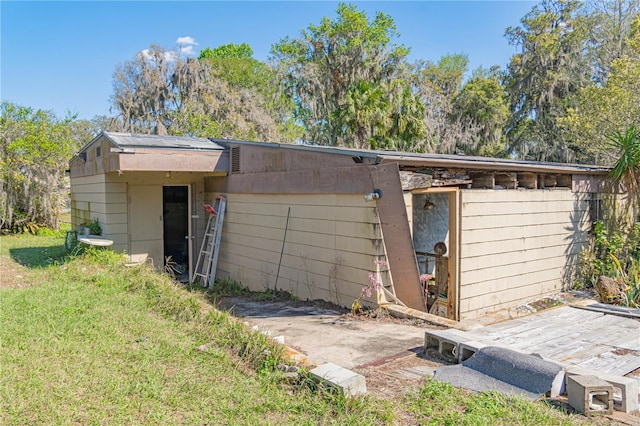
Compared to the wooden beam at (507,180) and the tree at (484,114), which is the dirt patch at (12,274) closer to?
the wooden beam at (507,180)

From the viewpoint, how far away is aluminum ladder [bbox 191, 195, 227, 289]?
9.45m

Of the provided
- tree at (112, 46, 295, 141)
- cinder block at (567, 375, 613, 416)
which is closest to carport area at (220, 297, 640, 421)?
cinder block at (567, 375, 613, 416)

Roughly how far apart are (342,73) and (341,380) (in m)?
20.2

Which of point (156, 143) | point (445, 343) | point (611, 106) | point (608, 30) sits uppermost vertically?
point (608, 30)

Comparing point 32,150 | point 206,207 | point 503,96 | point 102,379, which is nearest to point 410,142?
point 503,96

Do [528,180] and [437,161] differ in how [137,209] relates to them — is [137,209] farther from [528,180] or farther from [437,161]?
[528,180]

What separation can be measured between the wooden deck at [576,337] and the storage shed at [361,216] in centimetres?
104

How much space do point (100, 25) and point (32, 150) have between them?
585 centimetres

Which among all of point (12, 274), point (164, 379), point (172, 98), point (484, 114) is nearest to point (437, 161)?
point (164, 379)

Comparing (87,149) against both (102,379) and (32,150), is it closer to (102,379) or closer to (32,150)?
(32,150)

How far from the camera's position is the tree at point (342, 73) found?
1803cm

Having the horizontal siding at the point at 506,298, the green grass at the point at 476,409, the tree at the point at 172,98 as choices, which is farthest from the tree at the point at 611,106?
the tree at the point at 172,98

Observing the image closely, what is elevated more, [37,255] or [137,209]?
[137,209]

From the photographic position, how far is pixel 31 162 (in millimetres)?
15289
